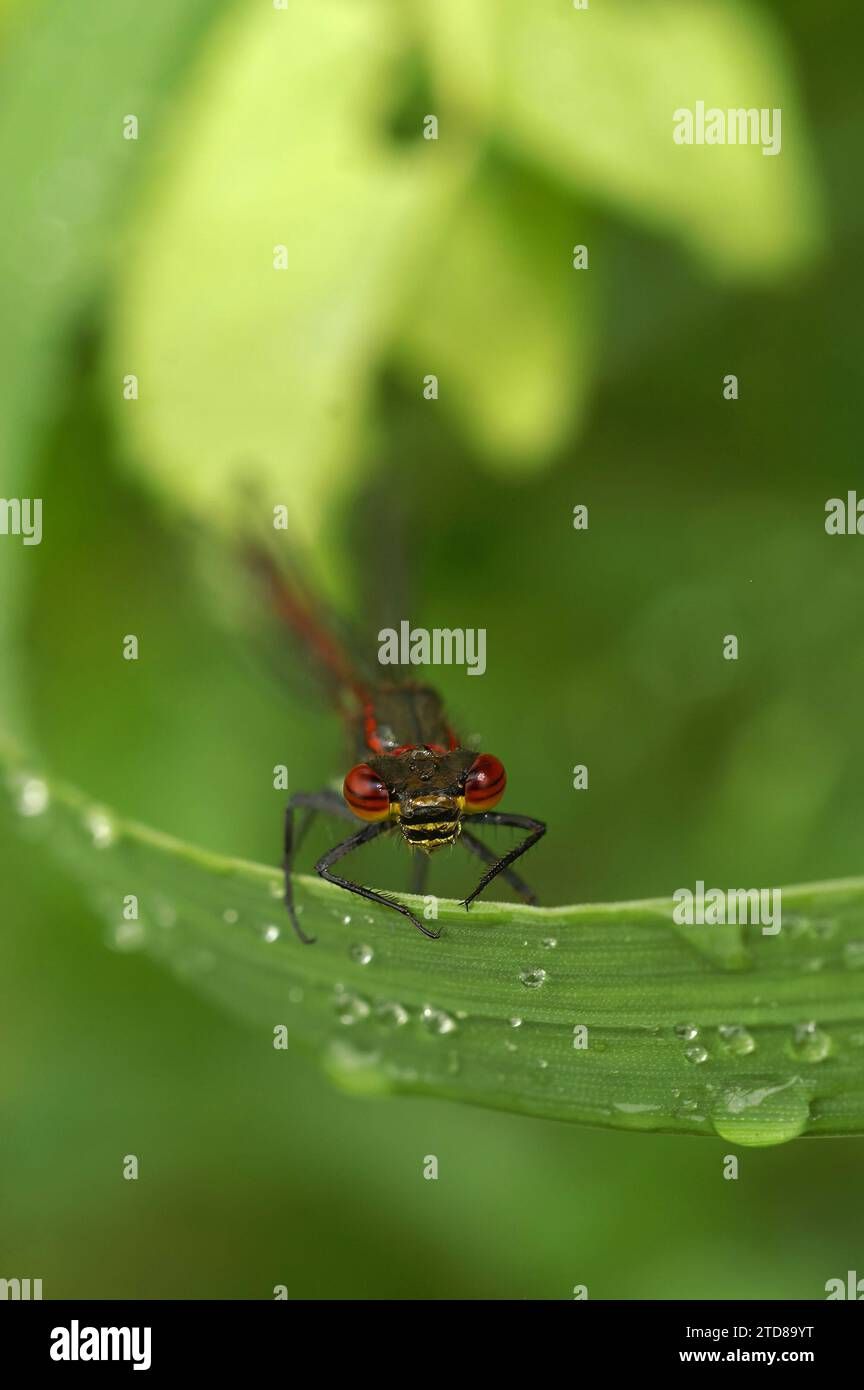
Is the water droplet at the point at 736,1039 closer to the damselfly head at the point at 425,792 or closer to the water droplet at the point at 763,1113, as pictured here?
the water droplet at the point at 763,1113

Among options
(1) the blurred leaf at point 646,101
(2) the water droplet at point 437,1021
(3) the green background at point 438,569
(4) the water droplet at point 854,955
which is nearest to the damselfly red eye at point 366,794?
(2) the water droplet at point 437,1021

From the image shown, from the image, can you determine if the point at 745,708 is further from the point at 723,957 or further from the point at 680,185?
the point at 723,957

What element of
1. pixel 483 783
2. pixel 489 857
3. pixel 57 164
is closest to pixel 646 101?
pixel 57 164

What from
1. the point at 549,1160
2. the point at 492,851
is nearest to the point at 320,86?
the point at 492,851

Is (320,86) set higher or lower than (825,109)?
lower

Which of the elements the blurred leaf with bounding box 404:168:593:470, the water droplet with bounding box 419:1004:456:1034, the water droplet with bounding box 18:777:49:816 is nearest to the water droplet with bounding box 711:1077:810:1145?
the water droplet with bounding box 419:1004:456:1034

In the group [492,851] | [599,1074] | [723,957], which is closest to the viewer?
[723,957]

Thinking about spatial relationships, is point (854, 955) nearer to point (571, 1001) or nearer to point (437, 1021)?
point (571, 1001)
